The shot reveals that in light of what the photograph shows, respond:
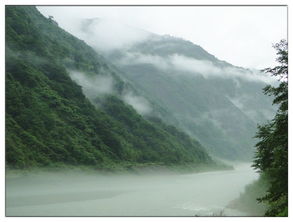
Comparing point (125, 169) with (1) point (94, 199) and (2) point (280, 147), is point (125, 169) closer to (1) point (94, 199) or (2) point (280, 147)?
(1) point (94, 199)

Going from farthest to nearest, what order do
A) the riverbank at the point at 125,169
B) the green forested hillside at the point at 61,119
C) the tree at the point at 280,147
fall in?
the green forested hillside at the point at 61,119 < the riverbank at the point at 125,169 < the tree at the point at 280,147

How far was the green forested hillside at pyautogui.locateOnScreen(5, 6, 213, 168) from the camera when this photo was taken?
65.1 metres

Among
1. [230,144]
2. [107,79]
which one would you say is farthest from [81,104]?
[230,144]

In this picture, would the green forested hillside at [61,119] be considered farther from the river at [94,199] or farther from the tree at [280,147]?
the tree at [280,147]

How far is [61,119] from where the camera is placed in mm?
79188

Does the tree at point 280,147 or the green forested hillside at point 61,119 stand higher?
the green forested hillside at point 61,119

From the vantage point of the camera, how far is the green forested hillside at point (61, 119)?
65125 mm

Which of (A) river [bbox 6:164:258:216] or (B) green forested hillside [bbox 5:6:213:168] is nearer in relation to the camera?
(A) river [bbox 6:164:258:216]

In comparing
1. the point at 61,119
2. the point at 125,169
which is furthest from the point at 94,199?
the point at 61,119

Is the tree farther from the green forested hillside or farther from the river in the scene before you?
the green forested hillside

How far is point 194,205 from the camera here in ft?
Answer: 126

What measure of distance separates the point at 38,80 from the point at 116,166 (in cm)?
2431

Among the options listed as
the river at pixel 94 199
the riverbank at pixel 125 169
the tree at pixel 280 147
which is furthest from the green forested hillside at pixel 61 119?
the tree at pixel 280 147

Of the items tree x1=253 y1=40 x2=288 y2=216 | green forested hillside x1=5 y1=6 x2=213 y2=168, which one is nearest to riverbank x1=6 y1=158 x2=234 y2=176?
green forested hillside x1=5 y1=6 x2=213 y2=168
